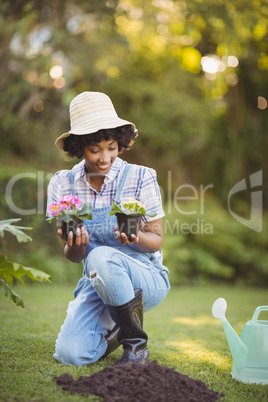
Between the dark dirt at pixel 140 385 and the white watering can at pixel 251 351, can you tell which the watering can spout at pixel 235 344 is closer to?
the white watering can at pixel 251 351

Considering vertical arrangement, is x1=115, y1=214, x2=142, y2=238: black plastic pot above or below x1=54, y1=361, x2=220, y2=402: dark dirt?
above

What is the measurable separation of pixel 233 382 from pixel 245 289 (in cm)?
538

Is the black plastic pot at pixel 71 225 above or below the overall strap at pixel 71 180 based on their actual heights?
below

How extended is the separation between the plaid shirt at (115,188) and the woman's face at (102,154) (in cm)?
7

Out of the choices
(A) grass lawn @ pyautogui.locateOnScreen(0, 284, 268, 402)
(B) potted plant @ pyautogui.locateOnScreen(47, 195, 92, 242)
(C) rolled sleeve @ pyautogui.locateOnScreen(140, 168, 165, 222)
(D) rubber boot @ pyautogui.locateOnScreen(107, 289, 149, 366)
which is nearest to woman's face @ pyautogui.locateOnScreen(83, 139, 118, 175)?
(C) rolled sleeve @ pyautogui.locateOnScreen(140, 168, 165, 222)

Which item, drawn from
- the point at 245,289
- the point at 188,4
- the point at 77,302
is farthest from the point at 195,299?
the point at 188,4

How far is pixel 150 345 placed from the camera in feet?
11.5

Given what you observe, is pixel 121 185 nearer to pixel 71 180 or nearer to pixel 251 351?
pixel 71 180

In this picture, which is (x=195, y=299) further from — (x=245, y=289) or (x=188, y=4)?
(x=188, y=4)

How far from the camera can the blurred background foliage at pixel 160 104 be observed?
25.3 feet

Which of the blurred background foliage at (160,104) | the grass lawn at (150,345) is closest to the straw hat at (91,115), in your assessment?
the grass lawn at (150,345)

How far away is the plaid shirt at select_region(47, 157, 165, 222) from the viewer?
3074mm

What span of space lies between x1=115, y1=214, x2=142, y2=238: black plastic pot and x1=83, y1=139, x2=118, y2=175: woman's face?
1.57 ft

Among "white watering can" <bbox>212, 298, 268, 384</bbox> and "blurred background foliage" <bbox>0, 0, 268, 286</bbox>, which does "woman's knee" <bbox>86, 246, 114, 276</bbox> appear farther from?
"blurred background foliage" <bbox>0, 0, 268, 286</bbox>
